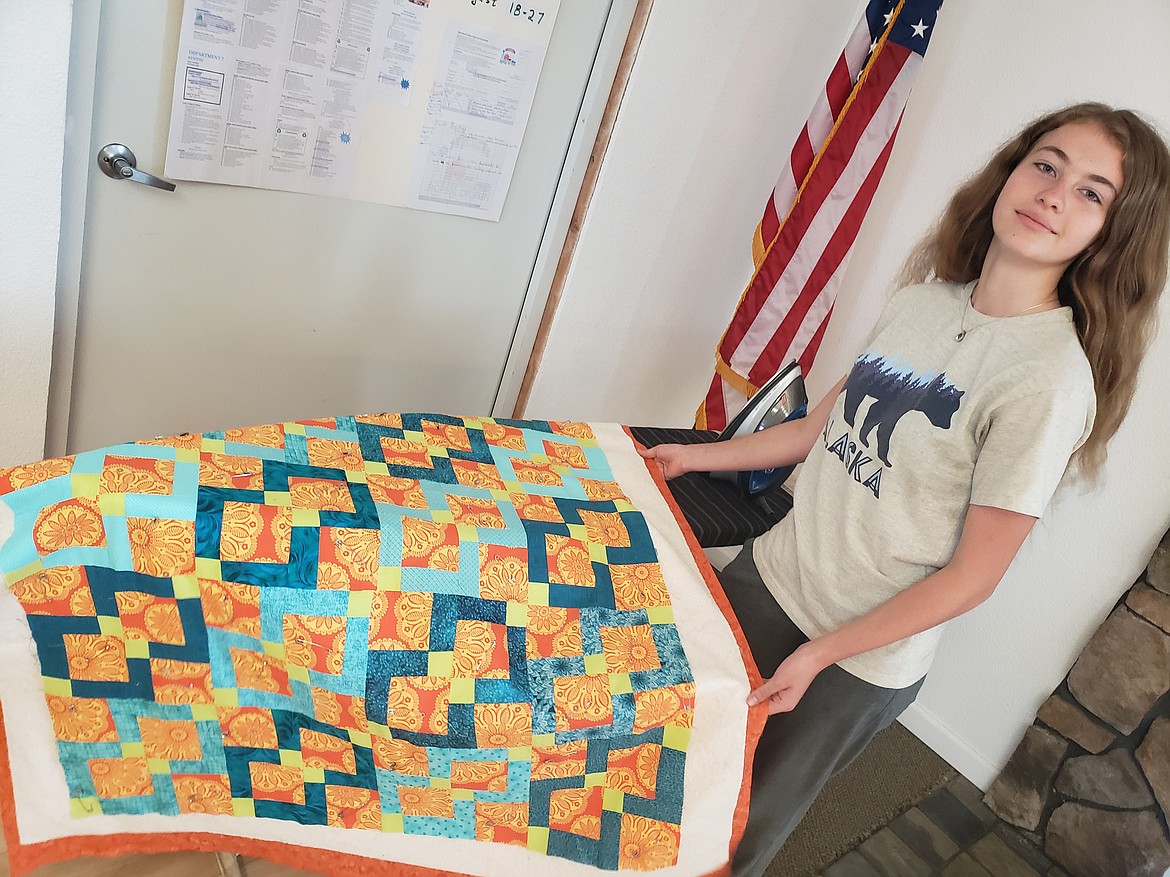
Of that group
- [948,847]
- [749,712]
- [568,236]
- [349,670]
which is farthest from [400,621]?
[948,847]

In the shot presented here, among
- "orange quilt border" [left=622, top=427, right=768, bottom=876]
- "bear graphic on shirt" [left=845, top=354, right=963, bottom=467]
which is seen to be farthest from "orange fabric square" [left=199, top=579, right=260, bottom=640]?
"bear graphic on shirt" [left=845, top=354, right=963, bottom=467]

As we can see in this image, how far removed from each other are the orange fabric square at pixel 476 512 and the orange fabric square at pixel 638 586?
190 millimetres

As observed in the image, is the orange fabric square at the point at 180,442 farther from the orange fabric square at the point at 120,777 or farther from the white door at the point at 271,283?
the white door at the point at 271,283

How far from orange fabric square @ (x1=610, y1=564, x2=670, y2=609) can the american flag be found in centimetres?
116

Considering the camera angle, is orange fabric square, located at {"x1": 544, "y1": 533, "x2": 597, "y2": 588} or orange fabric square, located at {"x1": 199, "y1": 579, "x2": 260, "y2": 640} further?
orange fabric square, located at {"x1": 544, "y1": 533, "x2": 597, "y2": 588}

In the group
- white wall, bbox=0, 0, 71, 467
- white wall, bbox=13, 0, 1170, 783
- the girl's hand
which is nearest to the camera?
white wall, bbox=0, 0, 71, 467

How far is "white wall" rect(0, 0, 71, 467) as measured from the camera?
4.50 ft

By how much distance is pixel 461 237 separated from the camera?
6.92 ft

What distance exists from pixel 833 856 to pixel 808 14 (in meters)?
2.03

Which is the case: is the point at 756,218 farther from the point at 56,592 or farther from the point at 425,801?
the point at 56,592

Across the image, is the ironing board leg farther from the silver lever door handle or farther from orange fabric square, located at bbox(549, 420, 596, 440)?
the silver lever door handle

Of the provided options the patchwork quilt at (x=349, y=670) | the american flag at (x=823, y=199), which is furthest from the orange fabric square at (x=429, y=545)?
the american flag at (x=823, y=199)

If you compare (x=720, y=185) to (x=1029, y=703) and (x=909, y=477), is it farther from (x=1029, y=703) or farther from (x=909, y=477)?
(x=1029, y=703)

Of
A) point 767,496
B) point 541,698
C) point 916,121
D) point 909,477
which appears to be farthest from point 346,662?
point 916,121
